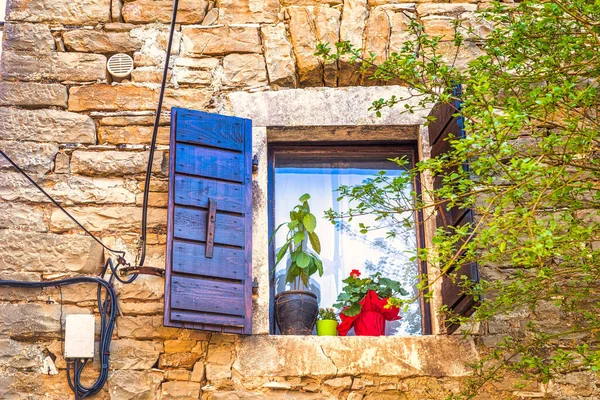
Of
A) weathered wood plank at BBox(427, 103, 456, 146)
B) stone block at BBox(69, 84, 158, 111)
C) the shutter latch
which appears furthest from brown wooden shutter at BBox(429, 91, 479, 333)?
stone block at BBox(69, 84, 158, 111)

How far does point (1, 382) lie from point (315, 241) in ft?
5.24

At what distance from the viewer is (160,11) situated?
5121 mm

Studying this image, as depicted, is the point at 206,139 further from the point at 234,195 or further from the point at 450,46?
the point at 450,46

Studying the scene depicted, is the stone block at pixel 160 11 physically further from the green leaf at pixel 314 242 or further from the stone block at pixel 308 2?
the green leaf at pixel 314 242

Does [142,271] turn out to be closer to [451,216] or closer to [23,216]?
[23,216]

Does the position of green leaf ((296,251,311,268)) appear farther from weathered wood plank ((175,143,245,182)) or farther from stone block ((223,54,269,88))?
stone block ((223,54,269,88))

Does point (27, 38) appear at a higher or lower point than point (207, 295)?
higher

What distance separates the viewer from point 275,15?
16.8 ft

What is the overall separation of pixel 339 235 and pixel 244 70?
963 millimetres

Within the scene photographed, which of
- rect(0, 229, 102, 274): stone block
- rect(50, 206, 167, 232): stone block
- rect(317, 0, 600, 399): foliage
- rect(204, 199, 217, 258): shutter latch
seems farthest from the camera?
rect(50, 206, 167, 232): stone block

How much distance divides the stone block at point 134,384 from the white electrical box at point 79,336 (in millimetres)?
152

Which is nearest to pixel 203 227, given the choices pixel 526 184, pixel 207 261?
pixel 207 261

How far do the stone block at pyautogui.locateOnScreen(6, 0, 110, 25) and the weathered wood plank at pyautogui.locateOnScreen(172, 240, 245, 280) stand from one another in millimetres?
1467

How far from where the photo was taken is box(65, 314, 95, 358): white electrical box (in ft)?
14.0
